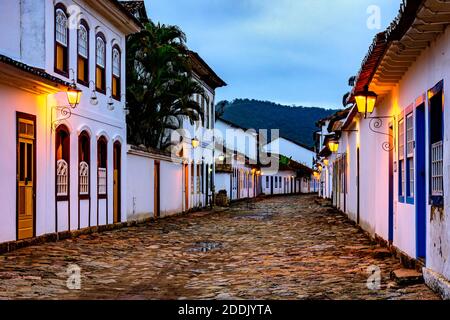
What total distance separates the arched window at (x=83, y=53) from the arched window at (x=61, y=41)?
94 centimetres

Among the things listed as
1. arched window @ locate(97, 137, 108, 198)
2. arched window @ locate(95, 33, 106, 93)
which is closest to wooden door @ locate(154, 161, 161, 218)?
arched window @ locate(97, 137, 108, 198)

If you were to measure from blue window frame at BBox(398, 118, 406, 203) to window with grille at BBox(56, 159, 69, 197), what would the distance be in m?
7.95

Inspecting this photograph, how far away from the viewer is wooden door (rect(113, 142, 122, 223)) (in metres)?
20.7

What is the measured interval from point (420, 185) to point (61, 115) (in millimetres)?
9102

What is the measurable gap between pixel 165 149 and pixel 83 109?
35.7ft

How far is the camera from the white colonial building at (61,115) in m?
13.4

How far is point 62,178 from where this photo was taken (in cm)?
1625

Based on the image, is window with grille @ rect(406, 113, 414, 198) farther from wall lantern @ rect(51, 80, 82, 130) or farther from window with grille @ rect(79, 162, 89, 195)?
window with grille @ rect(79, 162, 89, 195)

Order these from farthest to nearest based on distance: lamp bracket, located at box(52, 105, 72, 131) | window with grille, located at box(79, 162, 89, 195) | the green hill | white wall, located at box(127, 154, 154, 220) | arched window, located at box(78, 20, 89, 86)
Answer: the green hill
white wall, located at box(127, 154, 154, 220)
window with grille, located at box(79, 162, 89, 195)
arched window, located at box(78, 20, 89, 86)
lamp bracket, located at box(52, 105, 72, 131)

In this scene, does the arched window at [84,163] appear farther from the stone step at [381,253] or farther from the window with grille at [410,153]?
the window with grille at [410,153]

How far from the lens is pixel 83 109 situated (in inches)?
696

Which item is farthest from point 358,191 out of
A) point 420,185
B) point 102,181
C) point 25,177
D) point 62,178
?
point 420,185

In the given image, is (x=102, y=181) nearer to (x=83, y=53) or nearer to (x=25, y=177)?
(x=83, y=53)

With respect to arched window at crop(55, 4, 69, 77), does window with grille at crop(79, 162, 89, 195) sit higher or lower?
lower
